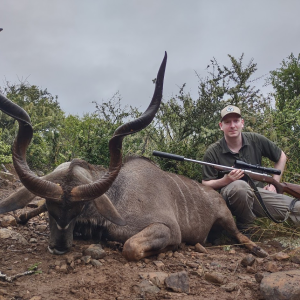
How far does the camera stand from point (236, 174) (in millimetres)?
5520

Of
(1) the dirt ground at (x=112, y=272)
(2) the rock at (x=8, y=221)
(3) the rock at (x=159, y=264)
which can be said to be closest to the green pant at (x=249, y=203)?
(1) the dirt ground at (x=112, y=272)

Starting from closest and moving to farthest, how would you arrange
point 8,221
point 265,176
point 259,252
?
point 259,252 < point 8,221 < point 265,176

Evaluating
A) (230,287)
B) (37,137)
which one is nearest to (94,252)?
(230,287)

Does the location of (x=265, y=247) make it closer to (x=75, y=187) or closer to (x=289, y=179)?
(x=289, y=179)

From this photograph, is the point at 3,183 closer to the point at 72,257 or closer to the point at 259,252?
the point at 72,257

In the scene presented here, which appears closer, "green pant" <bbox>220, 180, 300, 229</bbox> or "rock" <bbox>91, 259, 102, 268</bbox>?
"rock" <bbox>91, 259, 102, 268</bbox>

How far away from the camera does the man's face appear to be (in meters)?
6.00

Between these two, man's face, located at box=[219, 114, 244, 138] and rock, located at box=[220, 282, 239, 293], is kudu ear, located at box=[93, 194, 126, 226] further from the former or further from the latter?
man's face, located at box=[219, 114, 244, 138]

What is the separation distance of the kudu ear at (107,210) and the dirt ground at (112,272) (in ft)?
1.21

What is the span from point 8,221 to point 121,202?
165 centimetres

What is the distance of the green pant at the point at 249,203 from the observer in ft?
18.3

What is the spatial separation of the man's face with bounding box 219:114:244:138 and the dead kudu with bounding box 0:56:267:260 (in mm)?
1239

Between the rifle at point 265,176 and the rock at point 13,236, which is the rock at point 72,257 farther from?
the rifle at point 265,176

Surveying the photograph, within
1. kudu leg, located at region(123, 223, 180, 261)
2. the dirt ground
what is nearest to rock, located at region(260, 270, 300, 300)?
the dirt ground
